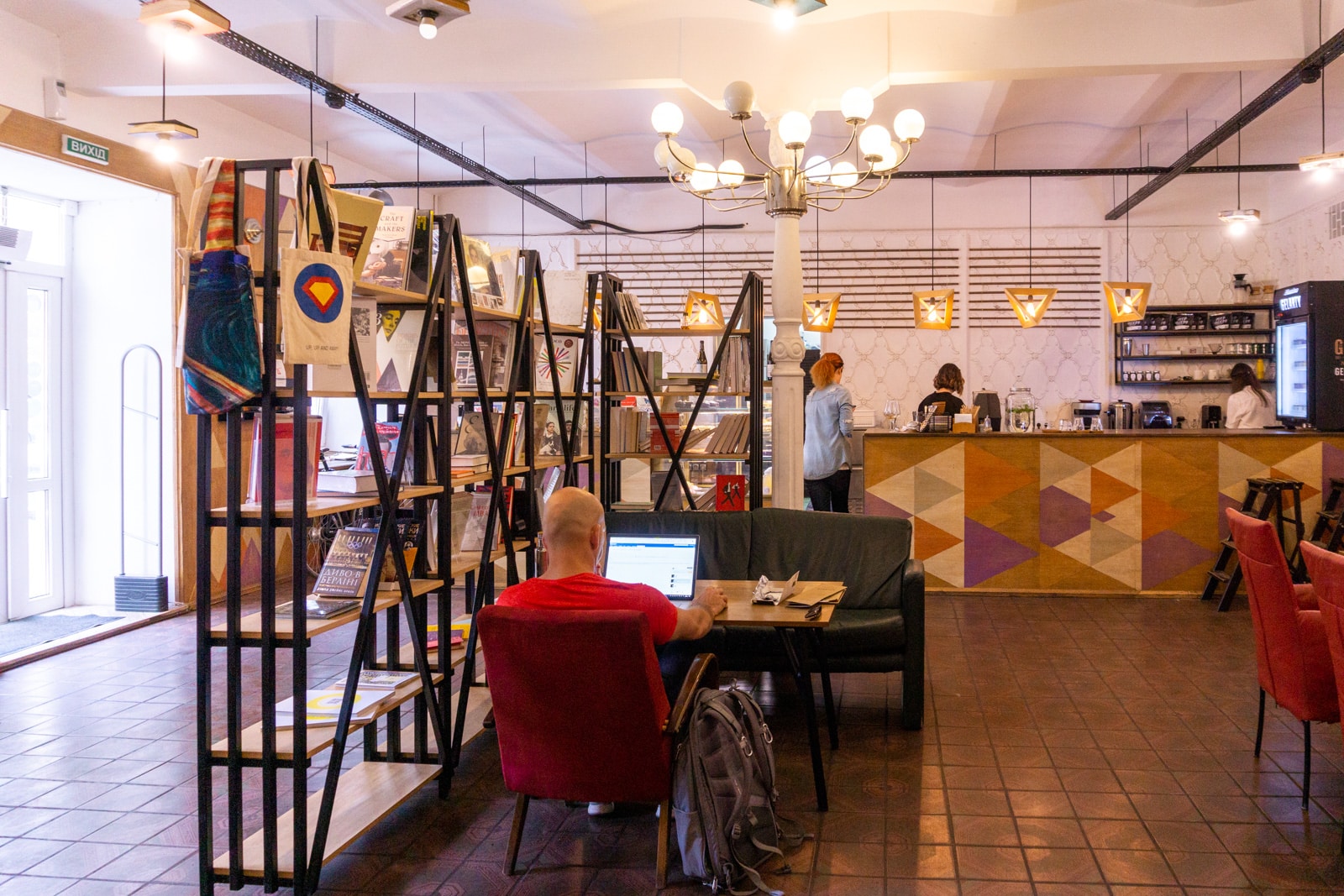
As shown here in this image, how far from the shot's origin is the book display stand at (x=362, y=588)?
306cm

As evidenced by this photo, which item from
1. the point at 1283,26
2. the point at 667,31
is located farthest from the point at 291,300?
the point at 1283,26

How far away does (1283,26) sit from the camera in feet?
20.3

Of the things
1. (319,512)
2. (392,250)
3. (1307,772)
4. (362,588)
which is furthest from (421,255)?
(1307,772)

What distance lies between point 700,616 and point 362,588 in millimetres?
1149

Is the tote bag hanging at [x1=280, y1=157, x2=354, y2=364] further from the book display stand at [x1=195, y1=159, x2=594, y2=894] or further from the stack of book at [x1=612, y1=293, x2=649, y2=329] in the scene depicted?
the stack of book at [x1=612, y1=293, x2=649, y2=329]

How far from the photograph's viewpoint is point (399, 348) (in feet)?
12.4

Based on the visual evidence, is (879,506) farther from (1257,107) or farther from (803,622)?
(803,622)

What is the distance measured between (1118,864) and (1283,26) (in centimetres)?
535

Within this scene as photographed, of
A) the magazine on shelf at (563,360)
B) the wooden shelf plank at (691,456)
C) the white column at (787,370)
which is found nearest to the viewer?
the magazine on shelf at (563,360)

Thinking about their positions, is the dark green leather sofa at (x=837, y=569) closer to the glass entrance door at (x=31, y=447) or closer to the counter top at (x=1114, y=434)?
the counter top at (x=1114, y=434)

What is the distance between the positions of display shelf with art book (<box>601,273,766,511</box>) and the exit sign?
355 cm

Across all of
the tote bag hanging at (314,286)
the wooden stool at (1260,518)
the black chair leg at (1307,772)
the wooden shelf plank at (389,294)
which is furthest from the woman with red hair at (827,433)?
the tote bag hanging at (314,286)

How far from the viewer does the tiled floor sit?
10.8 ft

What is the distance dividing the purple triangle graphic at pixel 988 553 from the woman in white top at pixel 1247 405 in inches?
165
